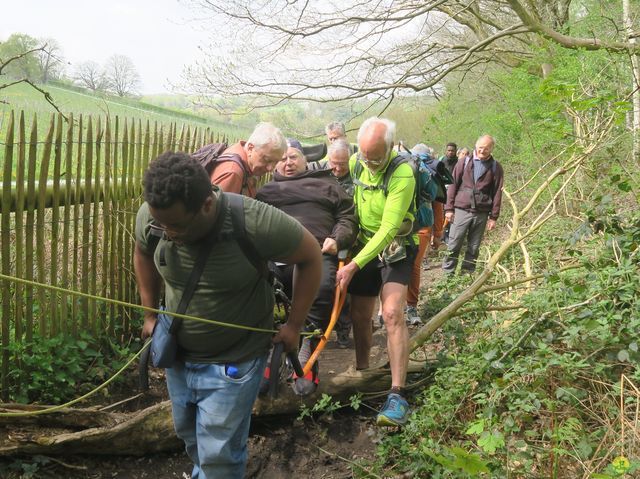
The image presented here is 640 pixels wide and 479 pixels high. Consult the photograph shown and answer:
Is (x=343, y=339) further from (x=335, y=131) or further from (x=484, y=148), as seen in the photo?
(x=484, y=148)

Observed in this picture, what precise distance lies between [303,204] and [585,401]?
2370 mm

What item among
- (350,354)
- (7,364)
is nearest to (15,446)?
(7,364)

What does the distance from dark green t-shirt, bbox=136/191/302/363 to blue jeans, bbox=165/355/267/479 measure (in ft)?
0.23

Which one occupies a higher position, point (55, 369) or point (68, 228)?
point (68, 228)

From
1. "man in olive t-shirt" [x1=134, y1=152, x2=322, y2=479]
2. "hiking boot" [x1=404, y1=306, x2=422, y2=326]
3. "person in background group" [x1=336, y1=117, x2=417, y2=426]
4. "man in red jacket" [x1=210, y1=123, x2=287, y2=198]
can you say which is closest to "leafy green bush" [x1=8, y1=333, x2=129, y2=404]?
"man in olive t-shirt" [x1=134, y1=152, x2=322, y2=479]

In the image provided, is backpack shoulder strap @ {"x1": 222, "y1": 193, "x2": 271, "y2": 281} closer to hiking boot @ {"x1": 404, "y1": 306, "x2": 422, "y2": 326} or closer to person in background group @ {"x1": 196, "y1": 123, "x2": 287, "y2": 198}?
person in background group @ {"x1": 196, "y1": 123, "x2": 287, "y2": 198}

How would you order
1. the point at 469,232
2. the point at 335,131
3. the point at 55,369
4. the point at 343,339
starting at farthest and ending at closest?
the point at 469,232
the point at 335,131
the point at 343,339
the point at 55,369

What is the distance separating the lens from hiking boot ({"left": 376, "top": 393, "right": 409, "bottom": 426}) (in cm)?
363

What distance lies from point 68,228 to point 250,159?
4.91 ft

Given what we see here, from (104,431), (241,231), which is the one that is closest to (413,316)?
(104,431)

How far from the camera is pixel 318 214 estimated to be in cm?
432

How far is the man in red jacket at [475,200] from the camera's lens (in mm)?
7621

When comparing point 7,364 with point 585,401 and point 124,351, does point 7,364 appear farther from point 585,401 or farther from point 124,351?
point 585,401

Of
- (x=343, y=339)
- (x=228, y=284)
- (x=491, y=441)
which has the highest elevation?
(x=228, y=284)
